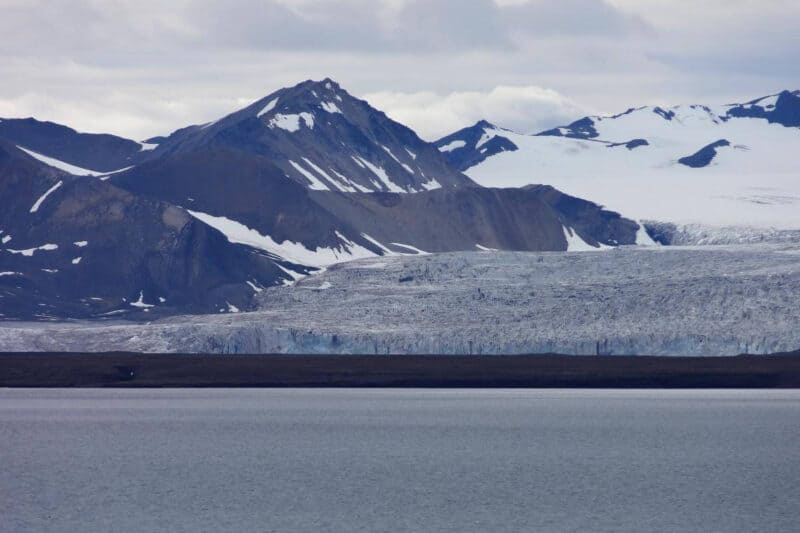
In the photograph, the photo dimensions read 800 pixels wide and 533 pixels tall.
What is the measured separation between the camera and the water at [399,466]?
32062 millimetres

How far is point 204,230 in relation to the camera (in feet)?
524

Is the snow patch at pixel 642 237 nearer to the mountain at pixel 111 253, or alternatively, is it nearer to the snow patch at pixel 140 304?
the mountain at pixel 111 253

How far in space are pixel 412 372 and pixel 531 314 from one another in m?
10.0

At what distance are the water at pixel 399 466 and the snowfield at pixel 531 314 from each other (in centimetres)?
827

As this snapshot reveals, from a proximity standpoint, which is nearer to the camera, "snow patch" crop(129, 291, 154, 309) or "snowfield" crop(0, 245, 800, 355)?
"snowfield" crop(0, 245, 800, 355)

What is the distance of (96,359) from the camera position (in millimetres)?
75438

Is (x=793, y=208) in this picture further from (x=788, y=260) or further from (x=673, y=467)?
(x=673, y=467)

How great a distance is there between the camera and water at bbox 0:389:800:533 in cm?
3206

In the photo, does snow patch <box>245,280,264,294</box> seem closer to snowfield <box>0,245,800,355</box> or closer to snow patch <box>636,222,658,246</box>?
snow patch <box>636,222,658,246</box>

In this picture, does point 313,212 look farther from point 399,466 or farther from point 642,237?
point 399,466

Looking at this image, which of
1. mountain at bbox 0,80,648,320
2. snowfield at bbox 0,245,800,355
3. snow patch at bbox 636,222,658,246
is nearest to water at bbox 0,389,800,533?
snowfield at bbox 0,245,800,355

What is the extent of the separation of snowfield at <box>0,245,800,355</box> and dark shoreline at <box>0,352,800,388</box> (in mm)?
1373

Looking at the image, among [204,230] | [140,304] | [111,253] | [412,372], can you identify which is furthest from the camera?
[204,230]

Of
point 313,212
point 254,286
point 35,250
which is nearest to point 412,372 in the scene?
point 254,286
